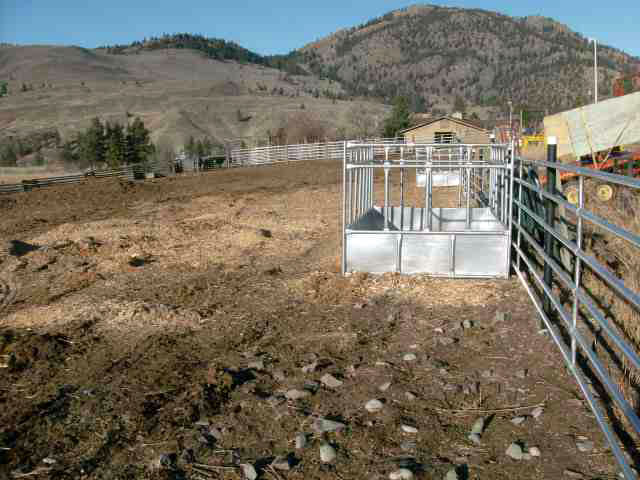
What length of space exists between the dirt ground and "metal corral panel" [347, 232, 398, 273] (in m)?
0.23

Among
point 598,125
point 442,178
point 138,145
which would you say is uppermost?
point 138,145

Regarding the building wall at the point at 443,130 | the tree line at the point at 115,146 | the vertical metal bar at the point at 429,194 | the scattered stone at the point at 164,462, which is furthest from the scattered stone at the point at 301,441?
the building wall at the point at 443,130

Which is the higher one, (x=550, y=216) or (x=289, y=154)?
(x=289, y=154)

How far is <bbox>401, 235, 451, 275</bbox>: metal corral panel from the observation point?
7.80 m

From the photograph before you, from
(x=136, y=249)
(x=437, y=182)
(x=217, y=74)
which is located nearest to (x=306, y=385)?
(x=136, y=249)

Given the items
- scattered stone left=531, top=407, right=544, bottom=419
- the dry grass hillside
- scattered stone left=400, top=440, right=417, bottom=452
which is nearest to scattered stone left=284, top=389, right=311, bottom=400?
scattered stone left=400, top=440, right=417, bottom=452

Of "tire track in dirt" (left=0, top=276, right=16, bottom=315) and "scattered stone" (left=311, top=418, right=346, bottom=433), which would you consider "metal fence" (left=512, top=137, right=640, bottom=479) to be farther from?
"tire track in dirt" (left=0, top=276, right=16, bottom=315)

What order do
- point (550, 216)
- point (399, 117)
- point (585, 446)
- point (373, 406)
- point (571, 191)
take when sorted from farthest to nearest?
point (399, 117) < point (571, 191) < point (550, 216) < point (373, 406) < point (585, 446)

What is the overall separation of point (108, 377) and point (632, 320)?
4076mm

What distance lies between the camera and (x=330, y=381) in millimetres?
4699

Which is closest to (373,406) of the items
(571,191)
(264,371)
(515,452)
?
(515,452)

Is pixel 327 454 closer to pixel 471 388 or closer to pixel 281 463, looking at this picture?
pixel 281 463

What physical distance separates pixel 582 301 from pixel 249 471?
229 centimetres

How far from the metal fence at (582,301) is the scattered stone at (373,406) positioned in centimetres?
127
